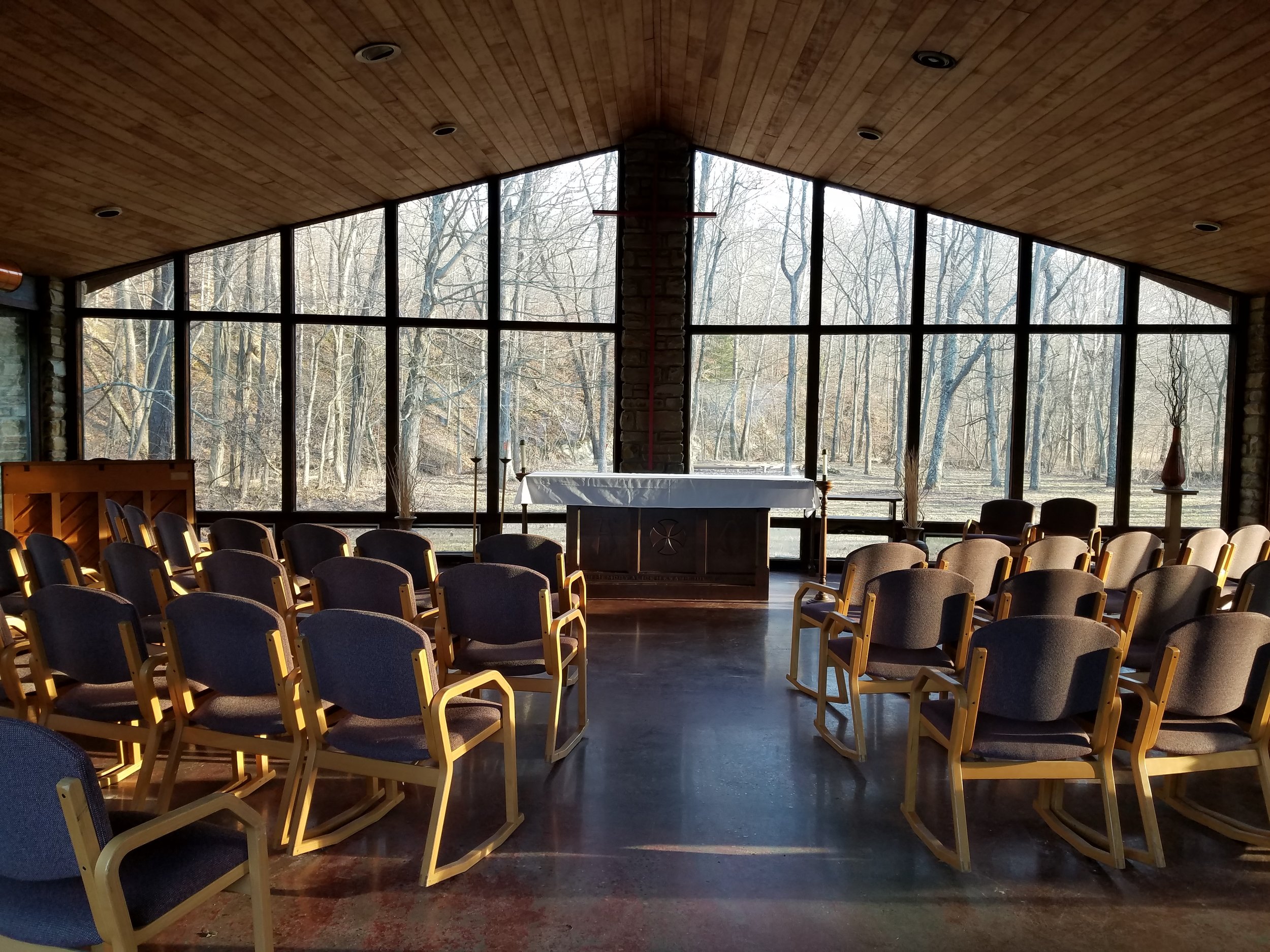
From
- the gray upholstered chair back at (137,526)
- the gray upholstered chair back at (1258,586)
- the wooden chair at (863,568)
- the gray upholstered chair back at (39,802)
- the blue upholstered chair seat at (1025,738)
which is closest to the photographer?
the gray upholstered chair back at (39,802)

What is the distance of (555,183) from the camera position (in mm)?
9055

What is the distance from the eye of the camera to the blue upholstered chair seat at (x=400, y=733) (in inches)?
111

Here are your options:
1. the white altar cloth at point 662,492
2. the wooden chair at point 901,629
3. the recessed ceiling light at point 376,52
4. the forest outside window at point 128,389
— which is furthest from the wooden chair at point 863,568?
the forest outside window at point 128,389

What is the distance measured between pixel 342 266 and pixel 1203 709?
25.8 feet

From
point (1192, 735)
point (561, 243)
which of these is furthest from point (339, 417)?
point (1192, 735)

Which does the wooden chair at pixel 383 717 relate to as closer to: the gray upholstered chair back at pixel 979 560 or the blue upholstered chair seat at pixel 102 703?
the blue upholstered chair seat at pixel 102 703

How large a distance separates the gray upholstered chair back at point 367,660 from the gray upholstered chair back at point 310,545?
7.59 ft

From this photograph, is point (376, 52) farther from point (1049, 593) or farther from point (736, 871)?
point (736, 871)

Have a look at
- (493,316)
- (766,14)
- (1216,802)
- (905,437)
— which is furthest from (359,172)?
(1216,802)

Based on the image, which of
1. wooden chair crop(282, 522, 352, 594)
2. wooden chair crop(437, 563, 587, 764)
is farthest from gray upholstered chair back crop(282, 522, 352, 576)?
wooden chair crop(437, 563, 587, 764)

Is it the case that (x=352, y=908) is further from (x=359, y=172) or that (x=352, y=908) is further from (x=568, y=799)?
(x=359, y=172)

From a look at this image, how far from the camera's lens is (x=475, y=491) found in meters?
8.40

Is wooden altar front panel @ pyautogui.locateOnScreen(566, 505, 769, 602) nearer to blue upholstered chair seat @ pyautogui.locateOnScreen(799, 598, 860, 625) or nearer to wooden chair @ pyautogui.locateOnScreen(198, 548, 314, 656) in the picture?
blue upholstered chair seat @ pyautogui.locateOnScreen(799, 598, 860, 625)

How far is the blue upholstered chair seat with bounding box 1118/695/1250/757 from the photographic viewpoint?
9.93 ft
